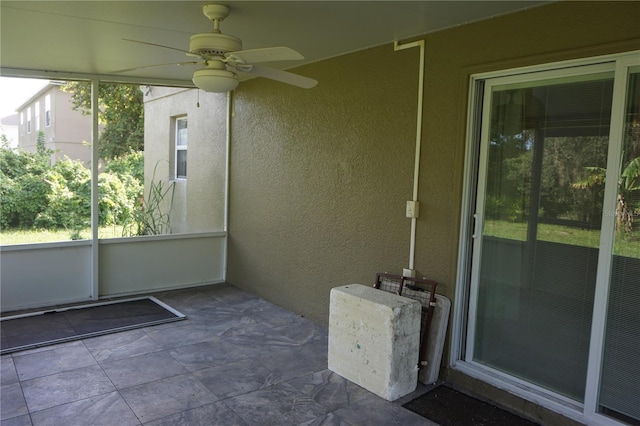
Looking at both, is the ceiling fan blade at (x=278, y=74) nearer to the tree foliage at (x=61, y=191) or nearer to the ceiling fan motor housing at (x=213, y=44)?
the ceiling fan motor housing at (x=213, y=44)

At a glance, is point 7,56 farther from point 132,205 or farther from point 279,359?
point 279,359

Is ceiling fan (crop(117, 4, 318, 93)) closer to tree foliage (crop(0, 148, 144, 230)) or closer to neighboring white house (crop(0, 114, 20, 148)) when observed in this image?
neighboring white house (crop(0, 114, 20, 148))

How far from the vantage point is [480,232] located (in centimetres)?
317

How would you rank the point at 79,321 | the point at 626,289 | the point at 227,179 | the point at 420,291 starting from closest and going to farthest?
the point at 626,289
the point at 420,291
the point at 79,321
the point at 227,179

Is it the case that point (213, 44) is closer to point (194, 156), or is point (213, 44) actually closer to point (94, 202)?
point (94, 202)

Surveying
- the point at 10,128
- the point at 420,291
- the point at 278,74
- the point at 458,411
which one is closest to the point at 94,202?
the point at 10,128

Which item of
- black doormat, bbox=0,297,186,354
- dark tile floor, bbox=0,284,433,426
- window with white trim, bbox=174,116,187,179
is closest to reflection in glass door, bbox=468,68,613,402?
dark tile floor, bbox=0,284,433,426

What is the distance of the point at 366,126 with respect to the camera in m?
3.91

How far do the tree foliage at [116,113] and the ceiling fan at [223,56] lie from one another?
9.17 ft

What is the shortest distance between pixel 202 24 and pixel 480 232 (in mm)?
2400

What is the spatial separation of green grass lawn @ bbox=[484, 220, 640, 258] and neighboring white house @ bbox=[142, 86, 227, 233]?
3627 millimetres

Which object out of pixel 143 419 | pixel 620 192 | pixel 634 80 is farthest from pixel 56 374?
pixel 634 80

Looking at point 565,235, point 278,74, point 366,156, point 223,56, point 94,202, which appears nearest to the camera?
point 223,56

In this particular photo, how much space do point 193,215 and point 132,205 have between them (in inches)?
28.6
